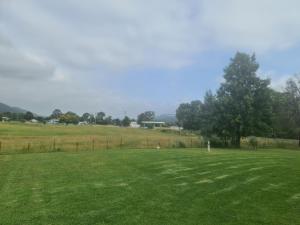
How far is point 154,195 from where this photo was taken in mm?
14008

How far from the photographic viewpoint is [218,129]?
5184 cm

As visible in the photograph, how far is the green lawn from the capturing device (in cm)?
1091

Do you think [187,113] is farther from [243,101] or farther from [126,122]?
[243,101]

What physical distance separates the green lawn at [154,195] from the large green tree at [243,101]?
96.6 ft

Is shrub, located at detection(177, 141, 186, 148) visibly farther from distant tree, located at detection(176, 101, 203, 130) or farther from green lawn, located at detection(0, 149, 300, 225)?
distant tree, located at detection(176, 101, 203, 130)

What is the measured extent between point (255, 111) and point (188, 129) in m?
82.8

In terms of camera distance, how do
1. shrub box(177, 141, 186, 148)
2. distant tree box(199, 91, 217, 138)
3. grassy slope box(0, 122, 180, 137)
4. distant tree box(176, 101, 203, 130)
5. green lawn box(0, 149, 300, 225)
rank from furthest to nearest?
distant tree box(176, 101, 203, 130), grassy slope box(0, 122, 180, 137), distant tree box(199, 91, 217, 138), shrub box(177, 141, 186, 148), green lawn box(0, 149, 300, 225)

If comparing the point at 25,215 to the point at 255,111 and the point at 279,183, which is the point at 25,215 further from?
the point at 255,111

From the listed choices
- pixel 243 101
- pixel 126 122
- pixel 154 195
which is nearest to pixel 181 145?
pixel 243 101

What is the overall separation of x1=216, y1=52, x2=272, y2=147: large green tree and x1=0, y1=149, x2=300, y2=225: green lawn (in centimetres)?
2945

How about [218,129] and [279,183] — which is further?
[218,129]

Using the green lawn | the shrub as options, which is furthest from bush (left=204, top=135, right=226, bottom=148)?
the green lawn

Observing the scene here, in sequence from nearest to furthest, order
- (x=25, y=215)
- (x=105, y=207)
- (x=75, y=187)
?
(x=25, y=215)
(x=105, y=207)
(x=75, y=187)

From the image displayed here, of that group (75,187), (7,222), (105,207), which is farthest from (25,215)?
(75,187)
